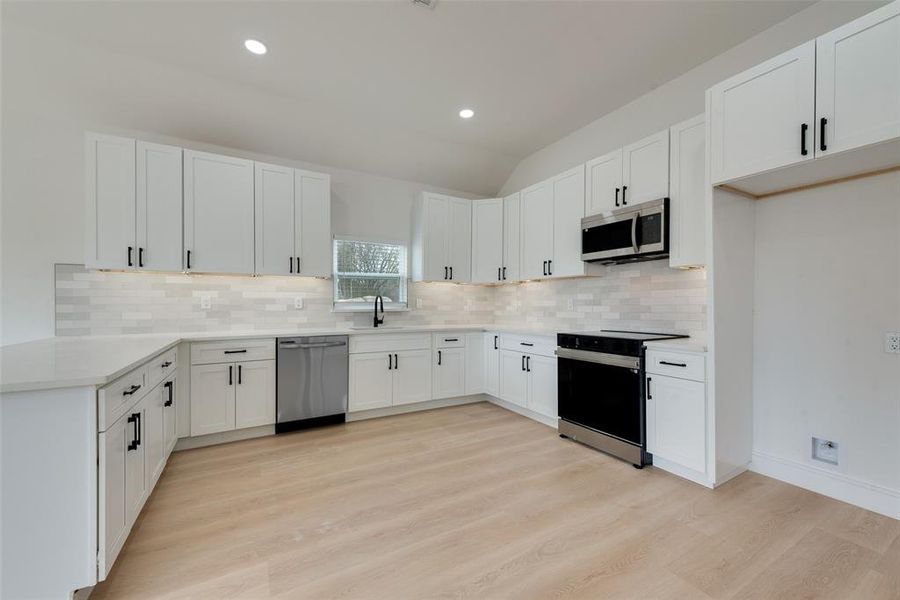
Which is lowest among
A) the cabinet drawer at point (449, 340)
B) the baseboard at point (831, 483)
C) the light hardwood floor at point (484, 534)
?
the light hardwood floor at point (484, 534)

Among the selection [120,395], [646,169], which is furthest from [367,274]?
[646,169]

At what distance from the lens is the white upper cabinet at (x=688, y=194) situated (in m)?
2.72

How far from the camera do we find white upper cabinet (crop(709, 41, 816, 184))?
203 cm

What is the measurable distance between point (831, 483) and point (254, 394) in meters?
4.35

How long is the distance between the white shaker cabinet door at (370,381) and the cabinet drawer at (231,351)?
815 mm

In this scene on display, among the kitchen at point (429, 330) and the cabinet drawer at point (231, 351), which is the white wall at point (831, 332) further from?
the cabinet drawer at point (231, 351)

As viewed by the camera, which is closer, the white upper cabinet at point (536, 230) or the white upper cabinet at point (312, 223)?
the white upper cabinet at point (312, 223)

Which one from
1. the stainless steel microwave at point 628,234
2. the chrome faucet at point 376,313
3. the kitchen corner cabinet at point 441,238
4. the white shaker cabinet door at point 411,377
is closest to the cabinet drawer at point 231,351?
the chrome faucet at point 376,313

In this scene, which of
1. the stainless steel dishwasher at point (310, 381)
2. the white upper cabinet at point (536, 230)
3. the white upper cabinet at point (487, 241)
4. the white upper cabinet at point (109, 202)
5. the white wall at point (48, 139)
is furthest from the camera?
the white upper cabinet at point (487, 241)

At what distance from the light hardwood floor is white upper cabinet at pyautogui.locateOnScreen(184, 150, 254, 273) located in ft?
5.65

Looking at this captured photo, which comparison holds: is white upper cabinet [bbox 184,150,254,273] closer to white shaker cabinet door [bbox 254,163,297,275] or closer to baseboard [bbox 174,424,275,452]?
white shaker cabinet door [bbox 254,163,297,275]

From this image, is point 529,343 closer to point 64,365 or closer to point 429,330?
point 429,330

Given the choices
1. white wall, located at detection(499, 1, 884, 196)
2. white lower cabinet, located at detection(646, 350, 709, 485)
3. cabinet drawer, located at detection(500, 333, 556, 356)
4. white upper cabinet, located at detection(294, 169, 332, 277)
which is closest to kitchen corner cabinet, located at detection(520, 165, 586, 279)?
white wall, located at detection(499, 1, 884, 196)

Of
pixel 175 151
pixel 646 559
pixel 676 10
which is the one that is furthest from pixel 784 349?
pixel 175 151
